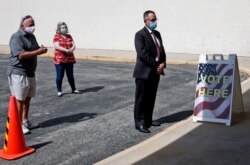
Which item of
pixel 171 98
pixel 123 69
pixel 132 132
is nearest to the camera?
pixel 132 132

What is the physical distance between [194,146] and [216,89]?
1580 mm

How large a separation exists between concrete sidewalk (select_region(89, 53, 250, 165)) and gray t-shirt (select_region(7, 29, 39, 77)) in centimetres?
196

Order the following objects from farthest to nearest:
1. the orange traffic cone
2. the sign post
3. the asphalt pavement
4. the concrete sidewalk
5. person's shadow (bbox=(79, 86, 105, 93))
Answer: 1. person's shadow (bbox=(79, 86, 105, 93))
2. the sign post
3. the asphalt pavement
4. the orange traffic cone
5. the concrete sidewalk

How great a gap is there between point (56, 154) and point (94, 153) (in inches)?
19.5

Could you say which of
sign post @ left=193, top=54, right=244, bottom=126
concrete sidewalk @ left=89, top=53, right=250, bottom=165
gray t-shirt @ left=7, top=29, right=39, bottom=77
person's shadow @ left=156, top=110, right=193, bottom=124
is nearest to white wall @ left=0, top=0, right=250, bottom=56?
person's shadow @ left=156, top=110, right=193, bottom=124

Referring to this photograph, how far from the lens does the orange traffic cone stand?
5.61m

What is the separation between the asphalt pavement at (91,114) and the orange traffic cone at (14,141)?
12cm

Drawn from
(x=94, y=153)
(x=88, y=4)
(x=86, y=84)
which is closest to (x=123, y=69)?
(x=86, y=84)

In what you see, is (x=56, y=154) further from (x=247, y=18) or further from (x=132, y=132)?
(x=247, y=18)

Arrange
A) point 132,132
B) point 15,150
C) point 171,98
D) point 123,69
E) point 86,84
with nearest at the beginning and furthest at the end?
point 15,150 < point 132,132 < point 171,98 < point 86,84 < point 123,69

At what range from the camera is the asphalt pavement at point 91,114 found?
231 inches

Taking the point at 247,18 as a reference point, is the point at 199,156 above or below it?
below

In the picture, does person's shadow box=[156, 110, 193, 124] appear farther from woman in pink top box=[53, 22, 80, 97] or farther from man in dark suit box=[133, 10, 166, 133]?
woman in pink top box=[53, 22, 80, 97]

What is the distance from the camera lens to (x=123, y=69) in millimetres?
14078
